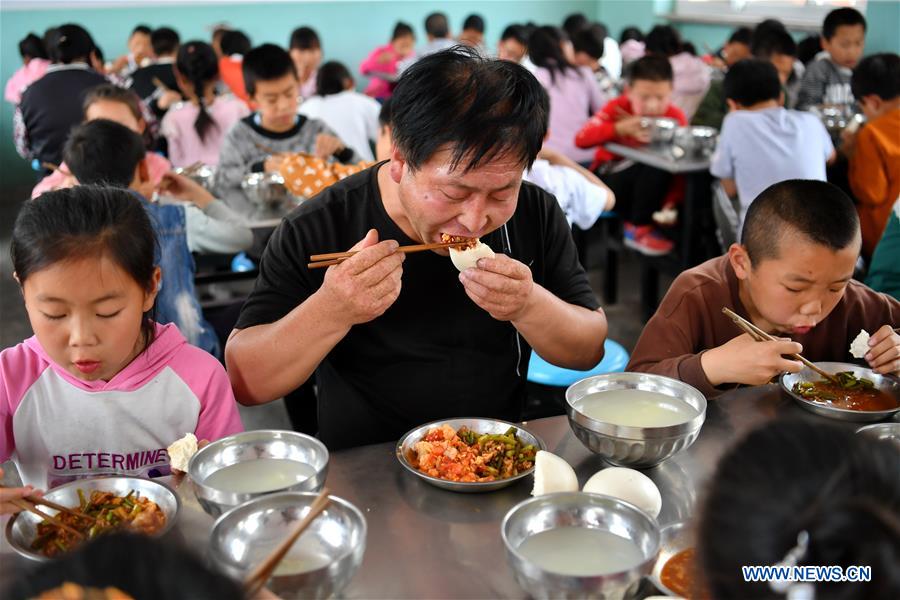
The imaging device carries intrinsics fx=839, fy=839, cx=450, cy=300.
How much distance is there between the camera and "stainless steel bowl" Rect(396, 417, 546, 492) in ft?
A: 4.66

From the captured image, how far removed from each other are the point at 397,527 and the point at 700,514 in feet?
2.09

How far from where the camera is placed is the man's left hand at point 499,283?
1.62 metres

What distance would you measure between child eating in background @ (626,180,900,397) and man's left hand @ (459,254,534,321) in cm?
43

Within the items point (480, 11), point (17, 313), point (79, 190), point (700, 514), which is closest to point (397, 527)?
point (700, 514)

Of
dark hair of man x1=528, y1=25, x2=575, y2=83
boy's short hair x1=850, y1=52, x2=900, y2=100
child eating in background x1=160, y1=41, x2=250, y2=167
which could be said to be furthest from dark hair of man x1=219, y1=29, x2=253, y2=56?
boy's short hair x1=850, y1=52, x2=900, y2=100

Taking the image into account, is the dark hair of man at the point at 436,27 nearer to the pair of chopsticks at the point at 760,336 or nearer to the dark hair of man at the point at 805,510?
the pair of chopsticks at the point at 760,336

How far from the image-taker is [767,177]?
13.6 feet

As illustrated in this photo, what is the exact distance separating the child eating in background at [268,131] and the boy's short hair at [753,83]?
2030mm

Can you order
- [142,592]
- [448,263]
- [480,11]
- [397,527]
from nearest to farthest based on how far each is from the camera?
[142,592] < [397,527] < [448,263] < [480,11]

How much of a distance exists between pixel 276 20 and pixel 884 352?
9.44 m

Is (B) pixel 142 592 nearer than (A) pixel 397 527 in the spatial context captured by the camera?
Yes

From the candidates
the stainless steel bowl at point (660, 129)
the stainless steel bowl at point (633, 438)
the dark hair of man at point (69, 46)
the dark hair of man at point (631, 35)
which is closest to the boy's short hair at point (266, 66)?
the dark hair of man at point (69, 46)

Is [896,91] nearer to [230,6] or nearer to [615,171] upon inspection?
[615,171]

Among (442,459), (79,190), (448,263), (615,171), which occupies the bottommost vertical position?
(615,171)
